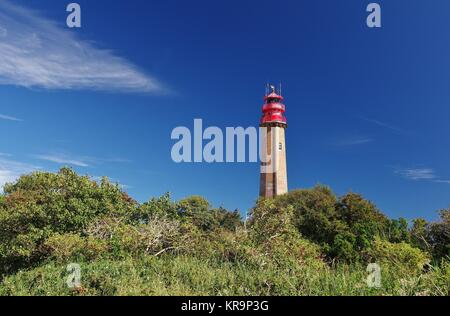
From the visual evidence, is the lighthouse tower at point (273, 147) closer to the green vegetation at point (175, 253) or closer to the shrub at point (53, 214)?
the green vegetation at point (175, 253)

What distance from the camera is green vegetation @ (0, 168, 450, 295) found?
8.90 meters

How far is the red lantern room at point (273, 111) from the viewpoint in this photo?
48422 millimetres

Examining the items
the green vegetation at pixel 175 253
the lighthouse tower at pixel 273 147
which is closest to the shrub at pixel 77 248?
the green vegetation at pixel 175 253

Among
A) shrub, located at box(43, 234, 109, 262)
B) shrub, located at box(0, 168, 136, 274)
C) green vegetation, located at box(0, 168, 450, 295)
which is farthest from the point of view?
shrub, located at box(0, 168, 136, 274)

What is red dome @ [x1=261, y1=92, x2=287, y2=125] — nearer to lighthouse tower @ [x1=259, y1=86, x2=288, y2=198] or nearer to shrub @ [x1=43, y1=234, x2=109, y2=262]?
lighthouse tower @ [x1=259, y1=86, x2=288, y2=198]

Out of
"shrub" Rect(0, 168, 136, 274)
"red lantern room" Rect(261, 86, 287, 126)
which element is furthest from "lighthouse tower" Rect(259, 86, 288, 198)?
"shrub" Rect(0, 168, 136, 274)

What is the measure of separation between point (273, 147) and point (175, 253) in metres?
35.0

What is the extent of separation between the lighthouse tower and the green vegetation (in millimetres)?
16505

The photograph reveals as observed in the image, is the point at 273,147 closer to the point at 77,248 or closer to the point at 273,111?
the point at 273,111
